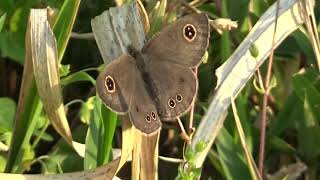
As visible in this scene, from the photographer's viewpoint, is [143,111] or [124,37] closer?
[143,111]

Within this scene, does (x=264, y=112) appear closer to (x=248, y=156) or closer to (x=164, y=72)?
(x=248, y=156)

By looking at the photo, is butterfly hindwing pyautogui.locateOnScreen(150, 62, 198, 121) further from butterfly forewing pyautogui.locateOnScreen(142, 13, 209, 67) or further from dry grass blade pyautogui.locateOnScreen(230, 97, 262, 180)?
dry grass blade pyautogui.locateOnScreen(230, 97, 262, 180)

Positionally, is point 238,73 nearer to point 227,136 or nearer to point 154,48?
point 227,136

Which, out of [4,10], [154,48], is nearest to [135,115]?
[154,48]


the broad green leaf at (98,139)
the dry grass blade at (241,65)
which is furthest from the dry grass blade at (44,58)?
the dry grass blade at (241,65)

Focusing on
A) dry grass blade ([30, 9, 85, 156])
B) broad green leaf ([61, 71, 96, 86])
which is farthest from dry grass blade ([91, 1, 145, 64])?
broad green leaf ([61, 71, 96, 86])

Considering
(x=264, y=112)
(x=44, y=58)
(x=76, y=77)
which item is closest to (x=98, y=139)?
(x=76, y=77)
